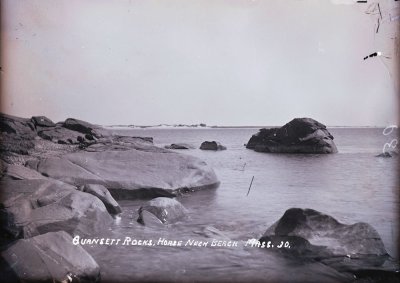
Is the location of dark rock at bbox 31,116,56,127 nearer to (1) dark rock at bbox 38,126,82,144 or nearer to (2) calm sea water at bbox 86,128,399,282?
(1) dark rock at bbox 38,126,82,144

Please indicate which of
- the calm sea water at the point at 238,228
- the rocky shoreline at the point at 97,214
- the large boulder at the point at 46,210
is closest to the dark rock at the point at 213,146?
the calm sea water at the point at 238,228

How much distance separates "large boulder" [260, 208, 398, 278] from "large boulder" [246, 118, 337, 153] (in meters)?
23.6

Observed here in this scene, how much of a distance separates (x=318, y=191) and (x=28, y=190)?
773cm

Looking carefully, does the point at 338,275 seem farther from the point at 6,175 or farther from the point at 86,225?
the point at 6,175

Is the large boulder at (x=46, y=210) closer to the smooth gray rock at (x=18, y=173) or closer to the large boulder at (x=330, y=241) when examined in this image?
the smooth gray rock at (x=18, y=173)

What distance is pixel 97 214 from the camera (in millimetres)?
5727

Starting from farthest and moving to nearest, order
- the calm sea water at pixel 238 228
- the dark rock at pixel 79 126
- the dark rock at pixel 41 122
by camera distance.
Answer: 1. the dark rock at pixel 79 126
2. the dark rock at pixel 41 122
3. the calm sea water at pixel 238 228

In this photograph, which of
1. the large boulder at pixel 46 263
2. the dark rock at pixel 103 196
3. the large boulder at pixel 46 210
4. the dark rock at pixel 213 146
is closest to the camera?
the large boulder at pixel 46 263

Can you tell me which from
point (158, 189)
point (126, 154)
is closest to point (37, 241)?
point (158, 189)

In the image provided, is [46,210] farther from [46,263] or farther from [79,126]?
[79,126]

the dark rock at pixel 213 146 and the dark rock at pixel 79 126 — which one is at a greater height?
the dark rock at pixel 79 126

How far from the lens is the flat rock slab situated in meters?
7.97

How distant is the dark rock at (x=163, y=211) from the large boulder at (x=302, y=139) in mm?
22946

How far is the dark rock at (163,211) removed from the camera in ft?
20.4
